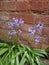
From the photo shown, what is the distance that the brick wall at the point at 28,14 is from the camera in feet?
8.20

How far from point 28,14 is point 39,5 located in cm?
16

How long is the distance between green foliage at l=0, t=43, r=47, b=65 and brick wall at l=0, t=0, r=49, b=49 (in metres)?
0.23

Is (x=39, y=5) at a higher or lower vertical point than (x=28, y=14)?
higher

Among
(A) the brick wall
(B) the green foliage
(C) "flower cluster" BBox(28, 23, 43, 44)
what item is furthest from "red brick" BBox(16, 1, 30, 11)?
(B) the green foliage

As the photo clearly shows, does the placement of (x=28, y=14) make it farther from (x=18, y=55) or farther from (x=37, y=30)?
(x=18, y=55)

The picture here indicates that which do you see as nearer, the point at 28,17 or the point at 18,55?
the point at 18,55

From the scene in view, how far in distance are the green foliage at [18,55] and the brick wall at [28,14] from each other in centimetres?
23

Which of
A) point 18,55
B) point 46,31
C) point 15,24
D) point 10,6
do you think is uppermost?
point 10,6

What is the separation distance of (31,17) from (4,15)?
0.33 m

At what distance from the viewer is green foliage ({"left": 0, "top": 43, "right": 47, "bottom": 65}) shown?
2178 millimetres

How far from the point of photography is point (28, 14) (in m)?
2.55

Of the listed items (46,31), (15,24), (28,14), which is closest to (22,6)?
(28,14)

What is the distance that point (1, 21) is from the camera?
270 centimetres

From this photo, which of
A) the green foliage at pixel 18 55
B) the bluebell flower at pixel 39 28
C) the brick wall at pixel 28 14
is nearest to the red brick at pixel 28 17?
the brick wall at pixel 28 14
